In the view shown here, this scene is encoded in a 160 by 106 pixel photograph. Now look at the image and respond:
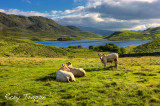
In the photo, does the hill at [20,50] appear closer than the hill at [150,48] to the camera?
Yes

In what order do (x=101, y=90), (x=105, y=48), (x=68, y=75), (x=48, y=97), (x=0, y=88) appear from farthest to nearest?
(x=105, y=48) → (x=68, y=75) → (x=0, y=88) → (x=101, y=90) → (x=48, y=97)

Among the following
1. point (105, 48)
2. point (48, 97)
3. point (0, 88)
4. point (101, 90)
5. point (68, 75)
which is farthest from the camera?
point (105, 48)

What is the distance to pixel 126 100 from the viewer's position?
8.89 m

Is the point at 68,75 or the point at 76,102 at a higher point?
the point at 68,75

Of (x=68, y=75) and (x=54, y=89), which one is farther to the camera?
(x=68, y=75)

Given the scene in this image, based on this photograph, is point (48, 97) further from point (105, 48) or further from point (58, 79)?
point (105, 48)

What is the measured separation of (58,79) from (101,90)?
5135 mm

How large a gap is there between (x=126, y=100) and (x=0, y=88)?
10.7 meters

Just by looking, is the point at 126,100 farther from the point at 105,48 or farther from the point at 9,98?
the point at 105,48

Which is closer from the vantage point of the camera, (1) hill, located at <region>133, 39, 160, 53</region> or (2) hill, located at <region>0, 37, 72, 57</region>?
(2) hill, located at <region>0, 37, 72, 57</region>

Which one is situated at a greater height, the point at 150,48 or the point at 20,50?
the point at 20,50

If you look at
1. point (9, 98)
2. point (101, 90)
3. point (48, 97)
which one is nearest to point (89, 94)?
point (101, 90)

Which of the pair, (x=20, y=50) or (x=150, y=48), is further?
(x=150, y=48)

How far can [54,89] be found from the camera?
11234 mm
